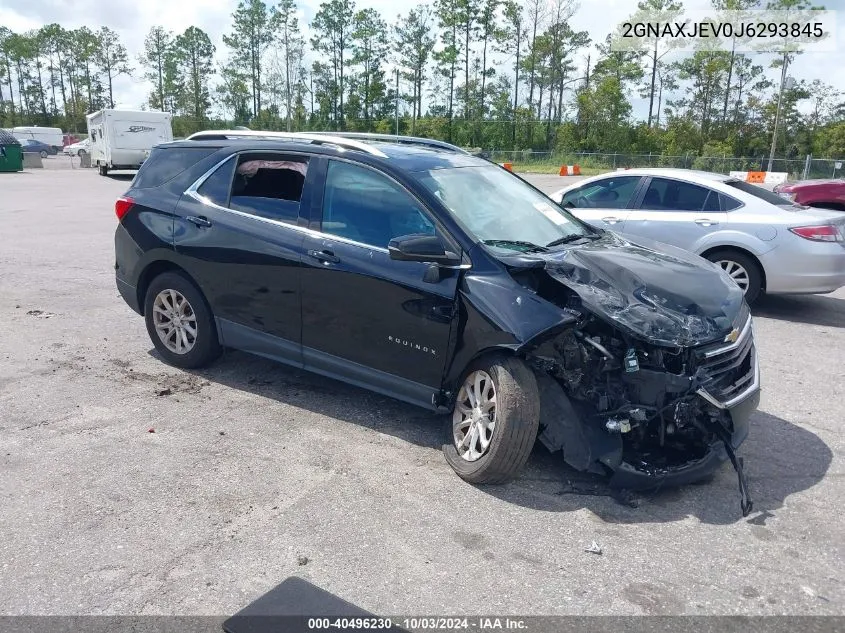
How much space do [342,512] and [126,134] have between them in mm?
30523

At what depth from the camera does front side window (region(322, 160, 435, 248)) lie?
449 centimetres

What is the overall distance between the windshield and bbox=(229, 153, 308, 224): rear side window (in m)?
0.97

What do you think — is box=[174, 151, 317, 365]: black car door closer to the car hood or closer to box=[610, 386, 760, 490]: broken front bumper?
the car hood

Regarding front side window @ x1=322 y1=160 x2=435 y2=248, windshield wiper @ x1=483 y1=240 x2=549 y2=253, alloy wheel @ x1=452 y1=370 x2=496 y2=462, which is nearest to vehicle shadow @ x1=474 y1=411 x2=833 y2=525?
alloy wheel @ x1=452 y1=370 x2=496 y2=462

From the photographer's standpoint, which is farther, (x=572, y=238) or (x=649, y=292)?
(x=572, y=238)

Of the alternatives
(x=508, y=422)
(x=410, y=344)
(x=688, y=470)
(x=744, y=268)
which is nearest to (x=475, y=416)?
(x=508, y=422)

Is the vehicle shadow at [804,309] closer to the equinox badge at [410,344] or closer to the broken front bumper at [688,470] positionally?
the broken front bumper at [688,470]

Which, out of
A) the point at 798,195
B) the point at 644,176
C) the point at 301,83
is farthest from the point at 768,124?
the point at 644,176

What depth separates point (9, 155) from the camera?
33062mm

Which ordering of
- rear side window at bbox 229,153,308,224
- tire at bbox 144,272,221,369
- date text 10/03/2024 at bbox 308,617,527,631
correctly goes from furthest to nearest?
tire at bbox 144,272,221,369 → rear side window at bbox 229,153,308,224 → date text 10/03/2024 at bbox 308,617,527,631

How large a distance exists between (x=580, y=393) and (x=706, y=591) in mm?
1169

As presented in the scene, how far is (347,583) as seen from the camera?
3.18m

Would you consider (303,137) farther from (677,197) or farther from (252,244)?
(677,197)

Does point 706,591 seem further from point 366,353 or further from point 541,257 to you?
point 366,353
